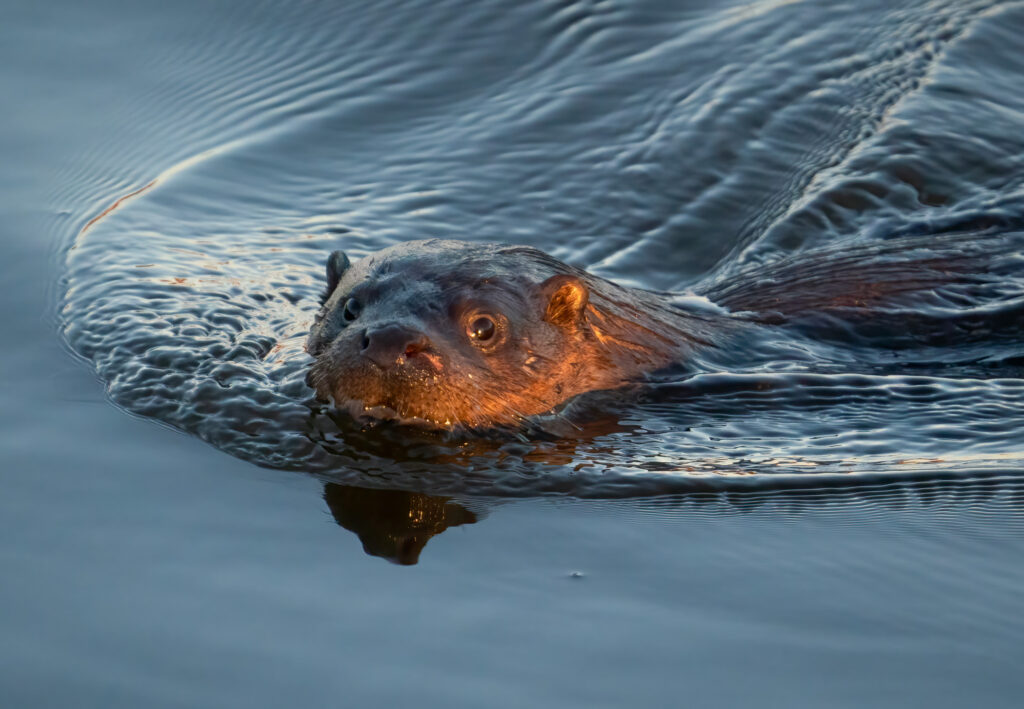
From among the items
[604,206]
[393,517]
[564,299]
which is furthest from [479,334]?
[604,206]

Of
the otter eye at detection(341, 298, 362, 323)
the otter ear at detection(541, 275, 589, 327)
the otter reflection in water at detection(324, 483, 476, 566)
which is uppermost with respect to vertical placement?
the otter ear at detection(541, 275, 589, 327)

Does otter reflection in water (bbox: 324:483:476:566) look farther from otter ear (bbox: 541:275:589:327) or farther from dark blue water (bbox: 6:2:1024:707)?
otter ear (bbox: 541:275:589:327)

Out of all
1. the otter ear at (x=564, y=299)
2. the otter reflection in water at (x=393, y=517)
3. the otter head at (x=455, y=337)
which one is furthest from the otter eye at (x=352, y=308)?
the otter reflection in water at (x=393, y=517)

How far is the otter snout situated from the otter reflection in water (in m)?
0.48

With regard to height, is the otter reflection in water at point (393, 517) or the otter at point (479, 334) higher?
the otter at point (479, 334)

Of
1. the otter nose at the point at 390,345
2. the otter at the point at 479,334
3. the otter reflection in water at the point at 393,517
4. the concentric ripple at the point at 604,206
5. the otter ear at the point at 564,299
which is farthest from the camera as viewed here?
the otter ear at the point at 564,299

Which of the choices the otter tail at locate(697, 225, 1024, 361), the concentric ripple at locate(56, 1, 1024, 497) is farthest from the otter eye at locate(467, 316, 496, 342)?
the otter tail at locate(697, 225, 1024, 361)

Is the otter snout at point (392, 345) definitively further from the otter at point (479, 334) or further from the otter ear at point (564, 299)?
the otter ear at point (564, 299)

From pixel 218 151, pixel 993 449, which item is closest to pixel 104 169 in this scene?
pixel 218 151

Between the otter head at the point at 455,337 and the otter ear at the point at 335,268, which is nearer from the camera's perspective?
the otter head at the point at 455,337

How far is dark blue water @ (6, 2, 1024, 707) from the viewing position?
134 inches

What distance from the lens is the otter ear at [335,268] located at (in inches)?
223

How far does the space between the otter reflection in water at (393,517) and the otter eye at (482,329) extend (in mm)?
806

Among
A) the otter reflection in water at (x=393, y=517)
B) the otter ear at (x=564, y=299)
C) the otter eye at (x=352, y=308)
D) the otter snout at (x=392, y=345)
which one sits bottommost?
the otter reflection in water at (x=393, y=517)
